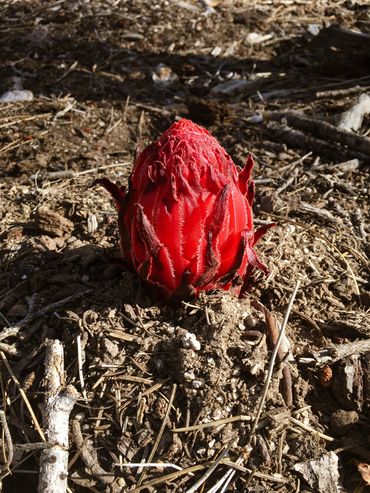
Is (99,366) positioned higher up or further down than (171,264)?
further down

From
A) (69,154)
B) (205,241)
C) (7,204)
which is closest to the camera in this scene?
(205,241)

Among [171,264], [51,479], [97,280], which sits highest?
[171,264]

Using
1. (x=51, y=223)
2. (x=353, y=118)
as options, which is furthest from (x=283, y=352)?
(x=353, y=118)

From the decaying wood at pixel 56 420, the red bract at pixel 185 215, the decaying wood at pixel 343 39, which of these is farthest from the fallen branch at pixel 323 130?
the decaying wood at pixel 56 420

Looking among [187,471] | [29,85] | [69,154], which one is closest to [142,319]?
[187,471]

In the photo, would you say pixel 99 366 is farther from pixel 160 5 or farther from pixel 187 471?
pixel 160 5

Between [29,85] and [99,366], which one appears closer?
[99,366]

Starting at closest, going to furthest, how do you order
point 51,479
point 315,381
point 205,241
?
1. point 51,479
2. point 205,241
3. point 315,381
